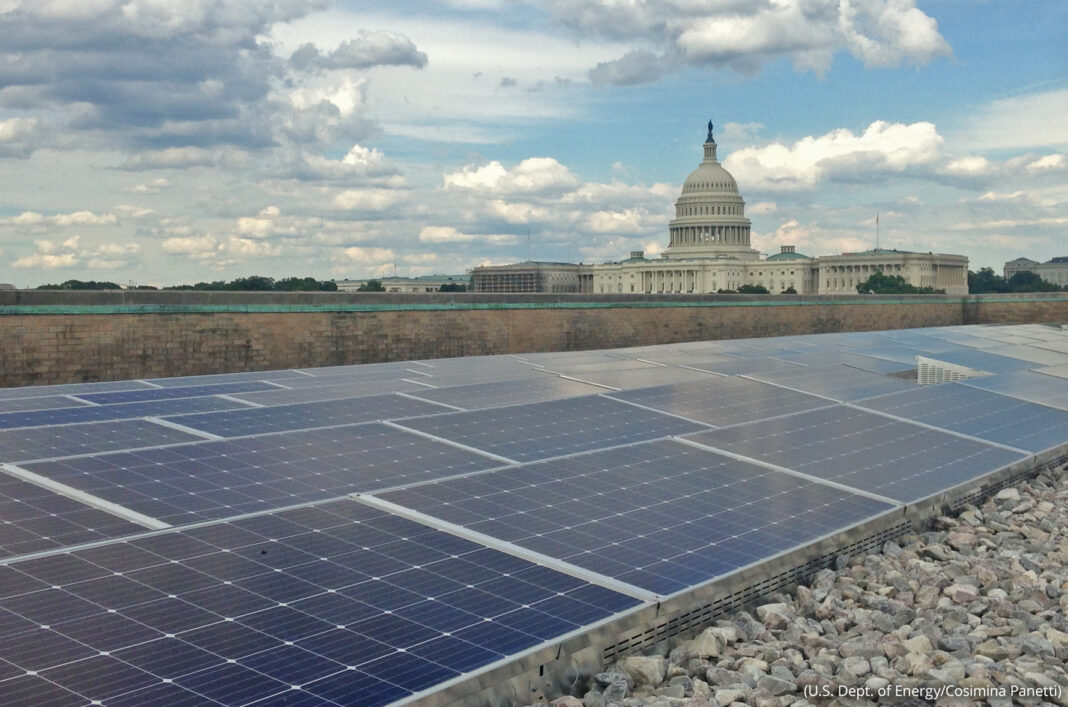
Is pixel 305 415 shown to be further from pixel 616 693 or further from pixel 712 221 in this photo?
pixel 712 221

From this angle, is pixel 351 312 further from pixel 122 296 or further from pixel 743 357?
pixel 743 357

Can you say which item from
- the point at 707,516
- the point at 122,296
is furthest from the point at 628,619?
the point at 122,296

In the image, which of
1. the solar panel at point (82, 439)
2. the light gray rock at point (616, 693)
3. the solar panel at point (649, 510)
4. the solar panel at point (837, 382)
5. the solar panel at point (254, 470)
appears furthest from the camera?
the solar panel at point (837, 382)

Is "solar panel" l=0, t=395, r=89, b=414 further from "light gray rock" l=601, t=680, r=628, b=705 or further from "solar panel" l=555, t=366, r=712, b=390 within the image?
"light gray rock" l=601, t=680, r=628, b=705

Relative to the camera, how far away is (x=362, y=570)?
7.18m

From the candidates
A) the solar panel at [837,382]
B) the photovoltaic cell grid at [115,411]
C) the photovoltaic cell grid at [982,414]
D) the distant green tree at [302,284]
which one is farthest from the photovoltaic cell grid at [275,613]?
the distant green tree at [302,284]

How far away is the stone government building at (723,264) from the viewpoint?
178m

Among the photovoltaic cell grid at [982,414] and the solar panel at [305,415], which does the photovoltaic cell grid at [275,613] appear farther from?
the photovoltaic cell grid at [982,414]

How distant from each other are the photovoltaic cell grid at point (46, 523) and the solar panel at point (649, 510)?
2228mm

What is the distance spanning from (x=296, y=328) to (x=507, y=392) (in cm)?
962

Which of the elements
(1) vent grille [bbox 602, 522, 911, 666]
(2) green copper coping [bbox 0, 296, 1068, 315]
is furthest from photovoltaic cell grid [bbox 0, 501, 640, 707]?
(2) green copper coping [bbox 0, 296, 1068, 315]

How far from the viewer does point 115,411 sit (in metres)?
12.4

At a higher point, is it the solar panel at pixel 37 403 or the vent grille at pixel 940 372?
the solar panel at pixel 37 403

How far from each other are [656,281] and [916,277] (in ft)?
142
